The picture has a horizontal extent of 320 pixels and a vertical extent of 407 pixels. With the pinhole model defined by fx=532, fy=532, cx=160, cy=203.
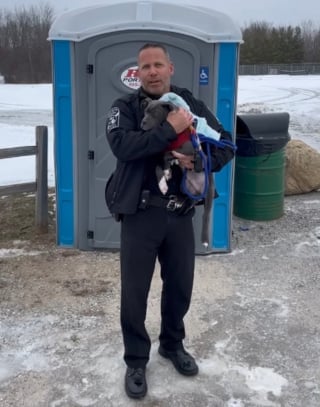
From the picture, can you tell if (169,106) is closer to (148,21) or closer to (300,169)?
(148,21)

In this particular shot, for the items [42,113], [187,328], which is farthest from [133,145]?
[42,113]

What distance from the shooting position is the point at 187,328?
395 centimetres

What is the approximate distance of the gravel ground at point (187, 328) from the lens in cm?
320

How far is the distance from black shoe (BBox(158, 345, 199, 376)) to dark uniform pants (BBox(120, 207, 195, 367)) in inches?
7.9

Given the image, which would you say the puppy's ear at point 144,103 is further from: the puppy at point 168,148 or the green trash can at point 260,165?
the green trash can at point 260,165

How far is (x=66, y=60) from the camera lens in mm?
4902

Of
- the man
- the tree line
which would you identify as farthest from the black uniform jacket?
the tree line

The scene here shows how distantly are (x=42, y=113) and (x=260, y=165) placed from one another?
1215 cm

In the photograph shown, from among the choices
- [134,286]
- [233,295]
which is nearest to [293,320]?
[233,295]

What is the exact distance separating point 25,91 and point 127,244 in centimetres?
2287

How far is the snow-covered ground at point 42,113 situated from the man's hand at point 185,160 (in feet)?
18.0

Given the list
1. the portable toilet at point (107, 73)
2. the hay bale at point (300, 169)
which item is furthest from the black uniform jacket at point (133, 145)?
the hay bale at point (300, 169)

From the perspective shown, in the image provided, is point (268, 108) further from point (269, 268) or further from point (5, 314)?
point (5, 314)

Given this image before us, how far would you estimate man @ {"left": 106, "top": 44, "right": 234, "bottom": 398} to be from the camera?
2.71 meters
